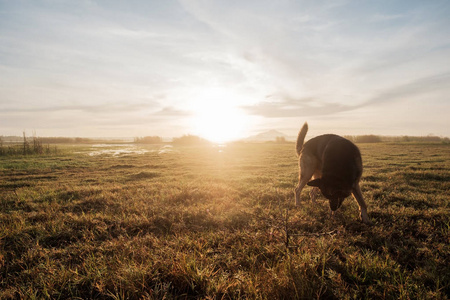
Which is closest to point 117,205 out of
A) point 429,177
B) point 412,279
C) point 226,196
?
point 226,196

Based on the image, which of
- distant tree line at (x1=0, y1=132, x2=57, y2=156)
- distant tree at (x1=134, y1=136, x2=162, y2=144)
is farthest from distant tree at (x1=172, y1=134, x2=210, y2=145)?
distant tree line at (x1=0, y1=132, x2=57, y2=156)

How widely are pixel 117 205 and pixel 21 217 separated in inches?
87.0

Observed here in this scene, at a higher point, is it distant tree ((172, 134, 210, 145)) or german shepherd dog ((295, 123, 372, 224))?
distant tree ((172, 134, 210, 145))

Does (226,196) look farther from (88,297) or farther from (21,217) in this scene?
(21,217)

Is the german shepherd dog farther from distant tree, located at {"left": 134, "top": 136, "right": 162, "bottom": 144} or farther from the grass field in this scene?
distant tree, located at {"left": 134, "top": 136, "right": 162, "bottom": 144}

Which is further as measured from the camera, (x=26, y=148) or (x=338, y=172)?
(x=26, y=148)

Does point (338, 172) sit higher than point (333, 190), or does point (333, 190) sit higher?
point (338, 172)

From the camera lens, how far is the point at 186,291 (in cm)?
257

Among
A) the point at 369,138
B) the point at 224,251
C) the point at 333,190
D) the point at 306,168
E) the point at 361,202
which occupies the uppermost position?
the point at 369,138

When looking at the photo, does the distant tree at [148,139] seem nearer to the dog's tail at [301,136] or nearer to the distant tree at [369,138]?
the distant tree at [369,138]

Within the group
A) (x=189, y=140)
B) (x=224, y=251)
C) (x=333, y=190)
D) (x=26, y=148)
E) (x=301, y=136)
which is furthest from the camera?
(x=189, y=140)

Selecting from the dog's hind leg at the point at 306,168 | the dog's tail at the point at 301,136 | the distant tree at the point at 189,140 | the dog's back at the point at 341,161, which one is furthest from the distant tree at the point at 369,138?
the dog's back at the point at 341,161

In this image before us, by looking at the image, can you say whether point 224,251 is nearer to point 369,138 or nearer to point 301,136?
point 301,136

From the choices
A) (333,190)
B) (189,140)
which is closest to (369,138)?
(189,140)
